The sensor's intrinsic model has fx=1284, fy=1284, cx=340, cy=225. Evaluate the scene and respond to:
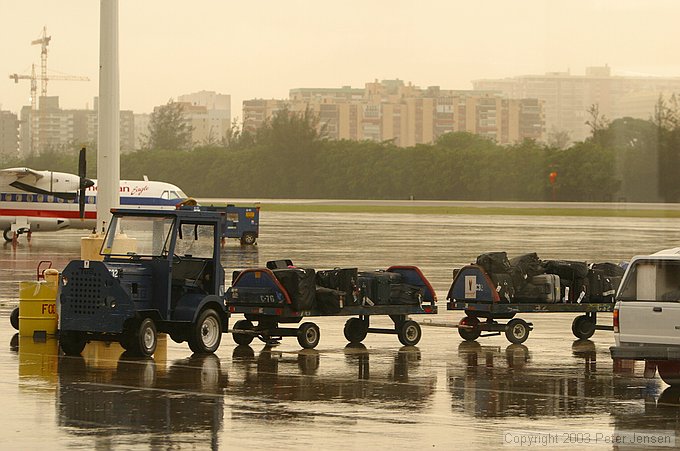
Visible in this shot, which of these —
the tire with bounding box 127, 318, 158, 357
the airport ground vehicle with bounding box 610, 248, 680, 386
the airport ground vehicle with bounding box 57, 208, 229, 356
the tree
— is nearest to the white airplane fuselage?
the airport ground vehicle with bounding box 57, 208, 229, 356

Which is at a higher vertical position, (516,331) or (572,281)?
(572,281)

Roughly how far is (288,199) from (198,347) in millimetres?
118153

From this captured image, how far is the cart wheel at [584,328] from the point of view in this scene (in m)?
21.8

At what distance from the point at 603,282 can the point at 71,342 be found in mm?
9032

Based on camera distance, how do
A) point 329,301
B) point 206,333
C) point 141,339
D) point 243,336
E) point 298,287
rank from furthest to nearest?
1. point 243,336
2. point 329,301
3. point 298,287
4. point 206,333
5. point 141,339

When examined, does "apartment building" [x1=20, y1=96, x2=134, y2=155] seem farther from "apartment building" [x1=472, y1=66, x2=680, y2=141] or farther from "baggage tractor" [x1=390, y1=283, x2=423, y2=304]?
"baggage tractor" [x1=390, y1=283, x2=423, y2=304]

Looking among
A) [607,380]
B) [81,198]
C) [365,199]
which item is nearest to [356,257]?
[81,198]

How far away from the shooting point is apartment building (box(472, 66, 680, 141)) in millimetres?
108125

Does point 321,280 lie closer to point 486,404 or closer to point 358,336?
point 358,336

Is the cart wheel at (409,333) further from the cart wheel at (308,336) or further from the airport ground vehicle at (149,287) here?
the airport ground vehicle at (149,287)

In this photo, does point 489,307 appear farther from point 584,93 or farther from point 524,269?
point 584,93

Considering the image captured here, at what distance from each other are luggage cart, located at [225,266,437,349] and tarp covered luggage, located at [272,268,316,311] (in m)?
0.06

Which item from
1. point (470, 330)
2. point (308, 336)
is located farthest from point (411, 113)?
point (308, 336)

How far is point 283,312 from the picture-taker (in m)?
19.9
